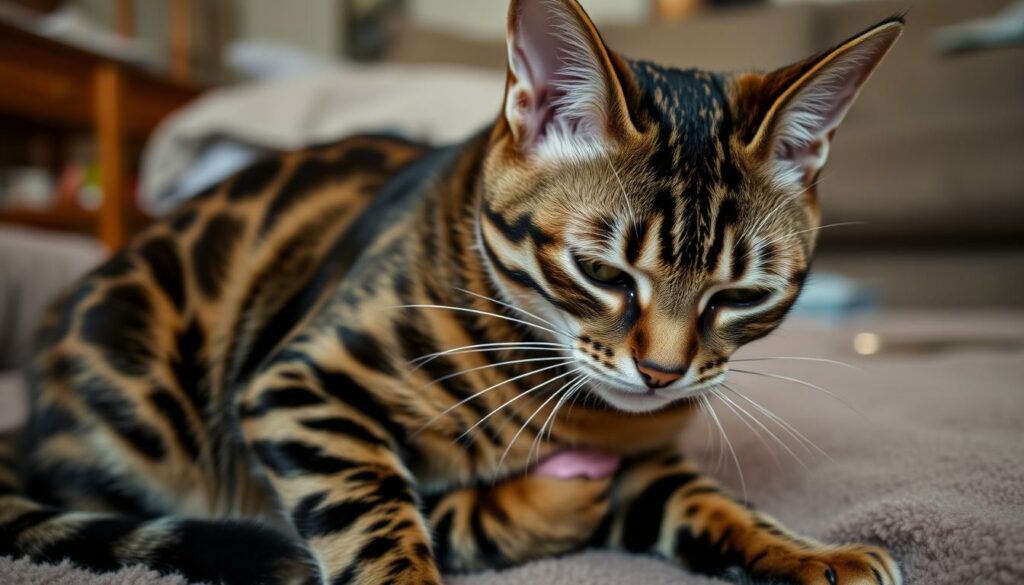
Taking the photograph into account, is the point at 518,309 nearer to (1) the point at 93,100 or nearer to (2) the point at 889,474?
(2) the point at 889,474

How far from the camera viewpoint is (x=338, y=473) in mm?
603

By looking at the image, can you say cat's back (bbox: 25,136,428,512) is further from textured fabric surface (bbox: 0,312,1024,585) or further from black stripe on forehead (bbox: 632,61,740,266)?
black stripe on forehead (bbox: 632,61,740,266)

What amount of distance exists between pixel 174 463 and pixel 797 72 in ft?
2.53

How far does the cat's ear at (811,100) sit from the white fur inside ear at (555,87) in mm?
149

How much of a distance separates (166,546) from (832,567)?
1.80ft

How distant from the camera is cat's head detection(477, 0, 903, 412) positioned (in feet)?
1.88

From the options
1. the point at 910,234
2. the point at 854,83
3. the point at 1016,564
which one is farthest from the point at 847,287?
the point at 1016,564

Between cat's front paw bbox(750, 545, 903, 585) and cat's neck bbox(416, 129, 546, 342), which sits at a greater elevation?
cat's neck bbox(416, 129, 546, 342)

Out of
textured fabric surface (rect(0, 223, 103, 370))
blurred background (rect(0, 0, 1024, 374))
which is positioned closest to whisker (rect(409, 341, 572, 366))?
blurred background (rect(0, 0, 1024, 374))

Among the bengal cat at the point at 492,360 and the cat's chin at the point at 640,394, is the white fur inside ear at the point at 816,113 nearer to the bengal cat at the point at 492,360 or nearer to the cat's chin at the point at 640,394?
the bengal cat at the point at 492,360

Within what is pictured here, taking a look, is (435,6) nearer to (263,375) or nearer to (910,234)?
(910,234)

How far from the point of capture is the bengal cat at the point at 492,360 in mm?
576

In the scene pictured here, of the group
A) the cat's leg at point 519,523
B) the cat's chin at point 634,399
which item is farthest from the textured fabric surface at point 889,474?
the cat's chin at point 634,399

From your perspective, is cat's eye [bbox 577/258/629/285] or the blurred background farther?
the blurred background
